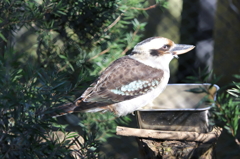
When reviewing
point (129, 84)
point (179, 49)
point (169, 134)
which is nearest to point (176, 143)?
point (169, 134)

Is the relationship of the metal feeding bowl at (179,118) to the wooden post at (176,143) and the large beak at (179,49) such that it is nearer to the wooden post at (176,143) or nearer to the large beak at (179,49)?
the wooden post at (176,143)

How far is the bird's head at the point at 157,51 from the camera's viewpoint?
1.68 meters

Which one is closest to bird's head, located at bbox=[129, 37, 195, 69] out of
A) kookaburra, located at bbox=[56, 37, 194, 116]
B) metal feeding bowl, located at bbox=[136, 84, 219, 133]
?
kookaburra, located at bbox=[56, 37, 194, 116]

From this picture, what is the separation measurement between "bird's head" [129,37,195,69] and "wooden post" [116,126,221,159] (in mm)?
353

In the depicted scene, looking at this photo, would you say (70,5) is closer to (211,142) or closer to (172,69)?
(211,142)

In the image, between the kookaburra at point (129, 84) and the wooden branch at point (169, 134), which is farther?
the kookaburra at point (129, 84)

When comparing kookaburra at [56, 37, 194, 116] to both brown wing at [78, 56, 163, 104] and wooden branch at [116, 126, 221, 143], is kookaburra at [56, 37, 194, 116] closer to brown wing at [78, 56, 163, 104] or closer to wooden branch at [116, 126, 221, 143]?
brown wing at [78, 56, 163, 104]

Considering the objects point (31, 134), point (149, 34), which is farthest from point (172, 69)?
point (31, 134)

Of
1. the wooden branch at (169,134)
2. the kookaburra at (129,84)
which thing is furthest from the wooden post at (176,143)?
the kookaburra at (129,84)

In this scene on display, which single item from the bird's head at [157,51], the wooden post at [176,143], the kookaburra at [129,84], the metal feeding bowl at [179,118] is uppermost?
the bird's head at [157,51]

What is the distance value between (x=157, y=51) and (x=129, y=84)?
22 centimetres

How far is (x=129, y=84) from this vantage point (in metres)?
1.62

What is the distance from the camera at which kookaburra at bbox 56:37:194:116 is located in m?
1.58

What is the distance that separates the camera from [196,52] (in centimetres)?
227
